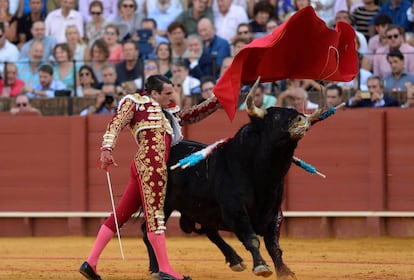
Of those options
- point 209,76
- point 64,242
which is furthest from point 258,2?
point 64,242

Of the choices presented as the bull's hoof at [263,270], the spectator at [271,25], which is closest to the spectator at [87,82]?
the spectator at [271,25]

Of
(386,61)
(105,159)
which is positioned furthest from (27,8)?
(105,159)

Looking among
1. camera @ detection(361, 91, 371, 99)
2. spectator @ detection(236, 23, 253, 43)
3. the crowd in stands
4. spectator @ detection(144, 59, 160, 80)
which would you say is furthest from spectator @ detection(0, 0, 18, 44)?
camera @ detection(361, 91, 371, 99)

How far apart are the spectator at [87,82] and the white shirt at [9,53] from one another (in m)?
1.22

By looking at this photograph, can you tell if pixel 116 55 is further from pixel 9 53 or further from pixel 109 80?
pixel 9 53

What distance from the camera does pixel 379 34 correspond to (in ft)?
38.2

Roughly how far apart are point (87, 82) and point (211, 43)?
55.4 inches

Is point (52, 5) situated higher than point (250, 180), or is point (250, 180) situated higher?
point (52, 5)

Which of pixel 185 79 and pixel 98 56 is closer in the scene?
pixel 185 79

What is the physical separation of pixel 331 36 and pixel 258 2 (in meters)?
4.99

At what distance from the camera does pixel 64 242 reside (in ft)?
37.0

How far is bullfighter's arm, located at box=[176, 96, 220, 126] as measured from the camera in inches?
287

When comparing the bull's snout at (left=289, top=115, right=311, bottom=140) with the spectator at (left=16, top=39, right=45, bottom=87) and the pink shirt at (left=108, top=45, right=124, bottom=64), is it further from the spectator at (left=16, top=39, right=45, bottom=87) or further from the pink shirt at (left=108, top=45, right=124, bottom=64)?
the spectator at (left=16, top=39, right=45, bottom=87)

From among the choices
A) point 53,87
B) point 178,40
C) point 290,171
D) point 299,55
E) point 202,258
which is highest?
point 299,55
